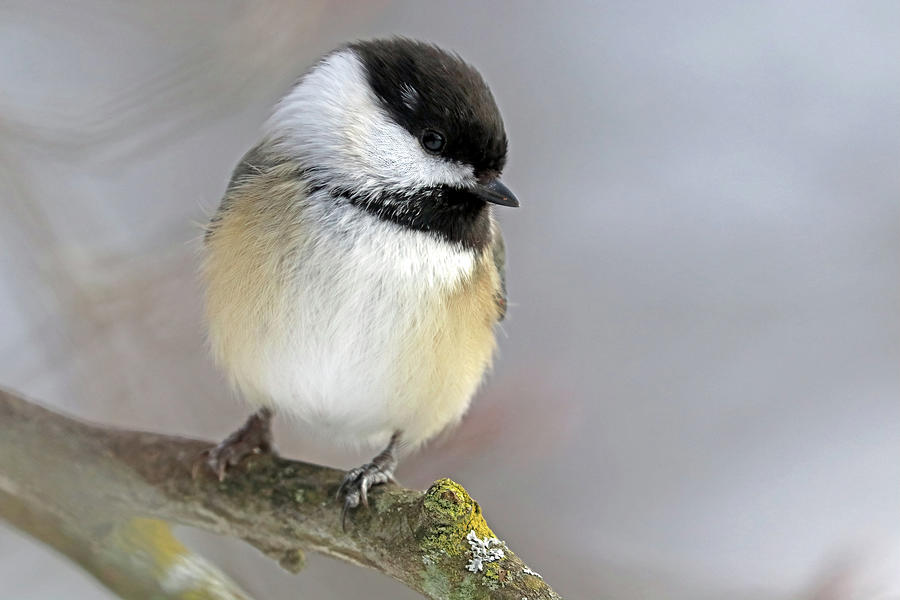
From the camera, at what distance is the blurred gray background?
1.95 m

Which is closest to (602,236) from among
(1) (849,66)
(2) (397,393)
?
(1) (849,66)

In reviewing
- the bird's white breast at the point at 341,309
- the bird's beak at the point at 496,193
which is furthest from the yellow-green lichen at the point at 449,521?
the bird's beak at the point at 496,193

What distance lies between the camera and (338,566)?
2225 millimetres

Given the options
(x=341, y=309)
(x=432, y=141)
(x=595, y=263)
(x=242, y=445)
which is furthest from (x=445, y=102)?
(x=595, y=263)

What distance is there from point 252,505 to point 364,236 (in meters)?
0.54

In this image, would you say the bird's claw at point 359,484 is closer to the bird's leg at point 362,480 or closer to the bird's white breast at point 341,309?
the bird's leg at point 362,480

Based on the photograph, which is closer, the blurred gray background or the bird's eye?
the bird's eye

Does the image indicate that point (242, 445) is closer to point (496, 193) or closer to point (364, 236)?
point (364, 236)

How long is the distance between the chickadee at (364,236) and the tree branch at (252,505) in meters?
0.06

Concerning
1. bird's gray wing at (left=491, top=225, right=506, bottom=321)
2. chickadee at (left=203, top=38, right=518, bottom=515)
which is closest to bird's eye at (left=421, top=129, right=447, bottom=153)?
chickadee at (left=203, top=38, right=518, bottom=515)

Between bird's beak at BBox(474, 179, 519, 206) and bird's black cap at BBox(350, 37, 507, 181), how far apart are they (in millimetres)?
18

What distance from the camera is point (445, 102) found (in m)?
1.43

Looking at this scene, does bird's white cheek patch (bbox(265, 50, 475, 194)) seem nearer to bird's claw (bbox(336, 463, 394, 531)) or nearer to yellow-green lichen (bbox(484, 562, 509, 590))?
bird's claw (bbox(336, 463, 394, 531))

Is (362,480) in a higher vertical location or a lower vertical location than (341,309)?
lower
